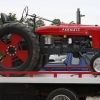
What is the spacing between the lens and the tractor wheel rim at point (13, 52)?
5812 millimetres

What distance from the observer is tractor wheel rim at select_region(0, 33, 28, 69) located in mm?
5812

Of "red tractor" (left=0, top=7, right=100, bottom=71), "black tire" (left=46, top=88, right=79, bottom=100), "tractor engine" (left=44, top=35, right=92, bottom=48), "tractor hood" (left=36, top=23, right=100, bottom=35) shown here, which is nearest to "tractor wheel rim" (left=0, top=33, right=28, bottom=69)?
"red tractor" (left=0, top=7, right=100, bottom=71)

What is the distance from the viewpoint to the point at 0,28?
5758mm

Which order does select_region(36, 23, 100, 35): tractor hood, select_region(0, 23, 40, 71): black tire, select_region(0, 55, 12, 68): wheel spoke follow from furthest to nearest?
1. select_region(36, 23, 100, 35): tractor hood
2. select_region(0, 55, 12, 68): wheel spoke
3. select_region(0, 23, 40, 71): black tire

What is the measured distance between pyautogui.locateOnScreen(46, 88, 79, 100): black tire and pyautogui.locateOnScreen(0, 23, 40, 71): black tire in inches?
28.5

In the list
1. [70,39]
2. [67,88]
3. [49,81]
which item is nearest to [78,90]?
[67,88]

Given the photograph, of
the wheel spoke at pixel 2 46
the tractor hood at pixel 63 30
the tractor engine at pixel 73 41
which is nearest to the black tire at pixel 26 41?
the wheel spoke at pixel 2 46

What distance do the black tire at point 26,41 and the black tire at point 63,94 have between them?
0.73 m

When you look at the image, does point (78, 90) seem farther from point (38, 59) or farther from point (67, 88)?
point (38, 59)

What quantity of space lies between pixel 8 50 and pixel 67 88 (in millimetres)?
1444

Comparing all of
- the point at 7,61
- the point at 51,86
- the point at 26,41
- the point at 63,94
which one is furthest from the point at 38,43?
the point at 63,94

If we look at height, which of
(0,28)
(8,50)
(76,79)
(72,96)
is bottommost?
(72,96)

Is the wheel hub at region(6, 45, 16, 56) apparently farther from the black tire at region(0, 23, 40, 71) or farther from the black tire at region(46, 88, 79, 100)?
the black tire at region(46, 88, 79, 100)

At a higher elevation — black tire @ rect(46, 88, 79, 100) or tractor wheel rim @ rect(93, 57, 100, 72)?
tractor wheel rim @ rect(93, 57, 100, 72)
